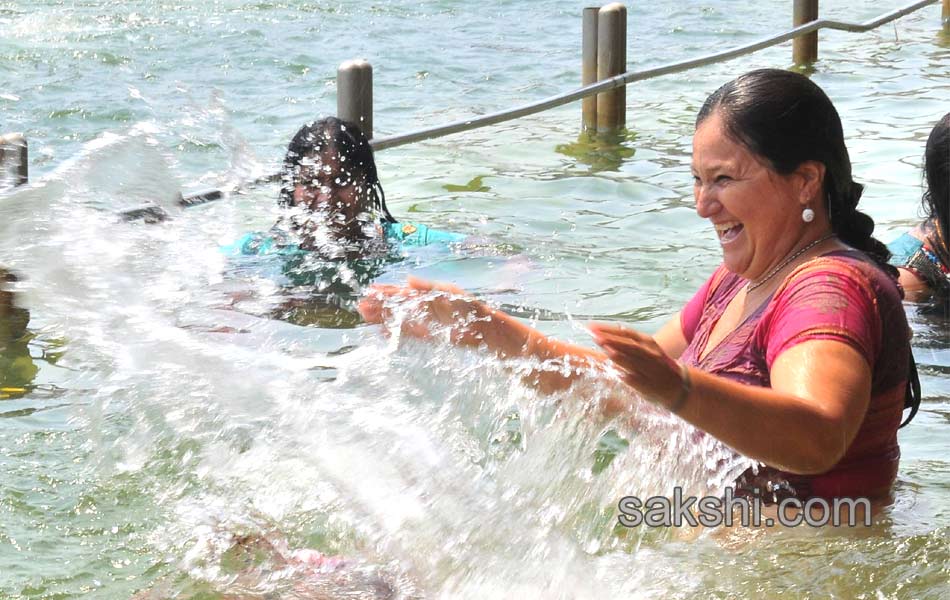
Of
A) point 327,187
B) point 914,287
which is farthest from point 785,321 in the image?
point 327,187

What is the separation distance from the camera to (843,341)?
2.36 metres

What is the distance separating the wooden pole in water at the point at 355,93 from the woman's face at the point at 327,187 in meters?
0.89

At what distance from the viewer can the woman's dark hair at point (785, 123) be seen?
2.58 m

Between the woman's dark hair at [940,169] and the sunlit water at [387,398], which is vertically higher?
the woman's dark hair at [940,169]

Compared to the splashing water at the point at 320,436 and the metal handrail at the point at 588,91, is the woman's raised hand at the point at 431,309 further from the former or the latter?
the metal handrail at the point at 588,91

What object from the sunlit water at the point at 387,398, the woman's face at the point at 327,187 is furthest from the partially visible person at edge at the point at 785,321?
the woman's face at the point at 327,187

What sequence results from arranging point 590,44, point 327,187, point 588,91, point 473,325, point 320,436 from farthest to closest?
point 590,44, point 588,91, point 327,187, point 320,436, point 473,325

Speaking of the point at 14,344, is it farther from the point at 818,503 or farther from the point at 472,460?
the point at 818,503

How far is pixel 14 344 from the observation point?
523 cm

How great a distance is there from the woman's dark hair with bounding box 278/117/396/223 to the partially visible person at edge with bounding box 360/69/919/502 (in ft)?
9.51

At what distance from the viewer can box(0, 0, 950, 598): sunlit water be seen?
9.73ft

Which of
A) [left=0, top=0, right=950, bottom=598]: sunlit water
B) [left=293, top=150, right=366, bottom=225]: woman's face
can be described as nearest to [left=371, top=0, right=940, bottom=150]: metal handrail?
[left=0, top=0, right=950, bottom=598]: sunlit water

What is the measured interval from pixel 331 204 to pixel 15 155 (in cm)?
139

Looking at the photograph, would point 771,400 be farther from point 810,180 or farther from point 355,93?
point 355,93
